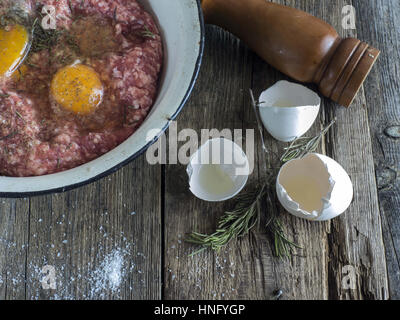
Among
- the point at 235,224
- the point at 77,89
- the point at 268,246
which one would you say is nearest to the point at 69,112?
the point at 77,89

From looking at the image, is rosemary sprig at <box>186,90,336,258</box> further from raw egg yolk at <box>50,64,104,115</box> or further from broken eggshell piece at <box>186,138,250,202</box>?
raw egg yolk at <box>50,64,104,115</box>

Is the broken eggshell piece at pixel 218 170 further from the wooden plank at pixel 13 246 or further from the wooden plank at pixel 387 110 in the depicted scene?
the wooden plank at pixel 13 246

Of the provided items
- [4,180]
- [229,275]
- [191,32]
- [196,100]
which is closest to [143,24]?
[191,32]

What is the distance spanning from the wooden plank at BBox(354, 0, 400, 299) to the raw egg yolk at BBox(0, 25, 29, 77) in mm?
1780

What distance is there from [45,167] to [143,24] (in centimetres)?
81

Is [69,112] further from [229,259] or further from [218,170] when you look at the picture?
[229,259]

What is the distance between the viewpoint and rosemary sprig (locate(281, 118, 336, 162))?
7.66ft

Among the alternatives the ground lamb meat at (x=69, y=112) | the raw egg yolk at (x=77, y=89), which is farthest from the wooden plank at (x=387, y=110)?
the raw egg yolk at (x=77, y=89)

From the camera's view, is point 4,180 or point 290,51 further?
point 290,51

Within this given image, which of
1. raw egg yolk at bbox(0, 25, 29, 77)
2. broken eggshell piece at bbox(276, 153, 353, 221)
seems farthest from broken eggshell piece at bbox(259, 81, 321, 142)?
raw egg yolk at bbox(0, 25, 29, 77)

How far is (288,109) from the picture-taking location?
2.17m

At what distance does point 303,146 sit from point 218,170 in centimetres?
45
